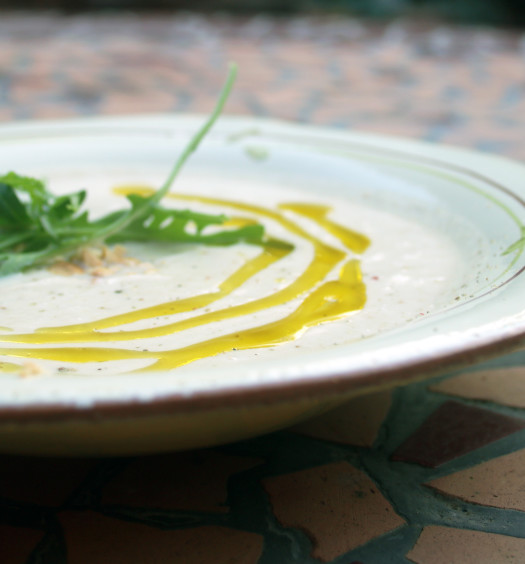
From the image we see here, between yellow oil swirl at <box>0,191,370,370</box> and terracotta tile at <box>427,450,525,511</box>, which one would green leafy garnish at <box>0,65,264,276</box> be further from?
terracotta tile at <box>427,450,525,511</box>

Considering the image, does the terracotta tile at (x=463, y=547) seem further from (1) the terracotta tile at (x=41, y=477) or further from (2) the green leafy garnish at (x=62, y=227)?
(2) the green leafy garnish at (x=62, y=227)

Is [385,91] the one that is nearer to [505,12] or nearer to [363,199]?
[363,199]

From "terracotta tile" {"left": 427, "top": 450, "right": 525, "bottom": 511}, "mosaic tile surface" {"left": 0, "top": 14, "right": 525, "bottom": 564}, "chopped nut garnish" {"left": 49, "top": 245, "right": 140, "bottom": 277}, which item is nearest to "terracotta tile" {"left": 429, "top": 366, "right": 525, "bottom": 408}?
"mosaic tile surface" {"left": 0, "top": 14, "right": 525, "bottom": 564}

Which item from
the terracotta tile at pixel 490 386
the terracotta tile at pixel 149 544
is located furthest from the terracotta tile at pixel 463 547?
the terracotta tile at pixel 490 386

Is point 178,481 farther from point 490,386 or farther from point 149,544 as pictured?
point 490,386

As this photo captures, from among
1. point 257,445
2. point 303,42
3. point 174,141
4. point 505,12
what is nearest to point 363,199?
point 174,141
